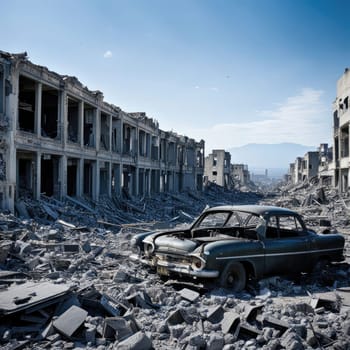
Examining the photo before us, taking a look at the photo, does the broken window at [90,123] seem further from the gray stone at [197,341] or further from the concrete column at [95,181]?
the gray stone at [197,341]

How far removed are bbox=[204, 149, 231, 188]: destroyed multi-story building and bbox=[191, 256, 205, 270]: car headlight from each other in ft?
184

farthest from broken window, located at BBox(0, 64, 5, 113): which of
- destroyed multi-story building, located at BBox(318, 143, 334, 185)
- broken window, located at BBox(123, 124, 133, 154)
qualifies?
destroyed multi-story building, located at BBox(318, 143, 334, 185)

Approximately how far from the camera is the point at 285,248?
23.1 ft

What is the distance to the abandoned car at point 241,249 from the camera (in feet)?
20.2

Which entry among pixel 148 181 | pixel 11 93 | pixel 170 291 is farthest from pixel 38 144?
pixel 148 181

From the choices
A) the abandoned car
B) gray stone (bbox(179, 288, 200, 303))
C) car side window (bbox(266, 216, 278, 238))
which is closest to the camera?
gray stone (bbox(179, 288, 200, 303))

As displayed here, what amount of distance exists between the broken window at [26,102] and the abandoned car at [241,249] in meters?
14.6

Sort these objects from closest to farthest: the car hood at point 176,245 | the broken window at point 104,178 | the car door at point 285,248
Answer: the car hood at point 176,245, the car door at point 285,248, the broken window at point 104,178

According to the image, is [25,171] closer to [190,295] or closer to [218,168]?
[190,295]

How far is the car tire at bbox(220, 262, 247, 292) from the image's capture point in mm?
6355

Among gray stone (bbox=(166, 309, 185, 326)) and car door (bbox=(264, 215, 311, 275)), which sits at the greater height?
car door (bbox=(264, 215, 311, 275))

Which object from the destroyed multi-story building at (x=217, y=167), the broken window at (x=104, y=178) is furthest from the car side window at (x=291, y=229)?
the destroyed multi-story building at (x=217, y=167)

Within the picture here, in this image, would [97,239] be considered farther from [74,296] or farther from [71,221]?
[74,296]

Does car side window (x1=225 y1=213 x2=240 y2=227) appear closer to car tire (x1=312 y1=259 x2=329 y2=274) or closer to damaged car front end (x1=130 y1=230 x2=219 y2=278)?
damaged car front end (x1=130 y1=230 x2=219 y2=278)
